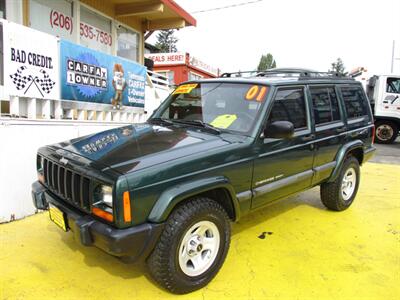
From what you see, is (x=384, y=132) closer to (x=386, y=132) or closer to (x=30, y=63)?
(x=386, y=132)

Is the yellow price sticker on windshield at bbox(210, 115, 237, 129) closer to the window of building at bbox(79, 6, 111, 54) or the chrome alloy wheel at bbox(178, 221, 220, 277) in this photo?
the chrome alloy wheel at bbox(178, 221, 220, 277)

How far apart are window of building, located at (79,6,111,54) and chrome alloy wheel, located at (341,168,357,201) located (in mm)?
6604

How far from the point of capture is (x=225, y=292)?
2906 millimetres

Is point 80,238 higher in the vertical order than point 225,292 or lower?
higher

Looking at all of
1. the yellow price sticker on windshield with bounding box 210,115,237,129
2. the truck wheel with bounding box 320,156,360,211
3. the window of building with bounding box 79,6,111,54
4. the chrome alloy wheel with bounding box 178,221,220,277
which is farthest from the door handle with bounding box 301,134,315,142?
the window of building with bounding box 79,6,111,54

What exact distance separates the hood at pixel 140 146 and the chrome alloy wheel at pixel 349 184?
269 centimetres

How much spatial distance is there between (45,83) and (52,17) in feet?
11.0

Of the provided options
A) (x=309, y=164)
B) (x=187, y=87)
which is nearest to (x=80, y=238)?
(x=187, y=87)

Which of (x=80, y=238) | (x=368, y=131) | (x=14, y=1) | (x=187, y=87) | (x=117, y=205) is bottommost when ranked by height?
(x=80, y=238)

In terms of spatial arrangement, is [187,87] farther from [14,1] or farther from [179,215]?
[14,1]

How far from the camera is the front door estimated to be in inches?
134

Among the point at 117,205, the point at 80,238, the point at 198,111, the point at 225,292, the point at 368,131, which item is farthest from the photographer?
the point at 368,131

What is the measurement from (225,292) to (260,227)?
155 cm

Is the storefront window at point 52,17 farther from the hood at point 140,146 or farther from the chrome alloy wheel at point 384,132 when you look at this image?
the chrome alloy wheel at point 384,132
